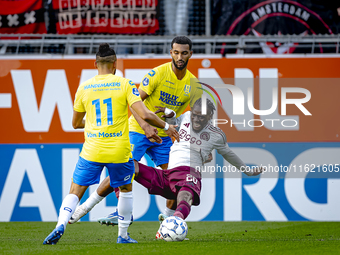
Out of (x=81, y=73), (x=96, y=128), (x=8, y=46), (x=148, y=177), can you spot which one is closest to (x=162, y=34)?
(x=81, y=73)

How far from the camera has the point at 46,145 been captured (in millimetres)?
7934

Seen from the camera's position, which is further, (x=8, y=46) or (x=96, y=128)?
(x=8, y=46)

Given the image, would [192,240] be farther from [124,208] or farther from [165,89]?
[165,89]

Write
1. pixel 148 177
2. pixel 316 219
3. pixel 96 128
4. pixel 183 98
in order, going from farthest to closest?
pixel 316 219 → pixel 183 98 → pixel 148 177 → pixel 96 128

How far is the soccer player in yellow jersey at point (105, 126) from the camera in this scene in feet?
13.5

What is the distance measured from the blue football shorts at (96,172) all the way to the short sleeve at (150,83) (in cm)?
128

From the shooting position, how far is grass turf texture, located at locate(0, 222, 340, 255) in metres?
3.91

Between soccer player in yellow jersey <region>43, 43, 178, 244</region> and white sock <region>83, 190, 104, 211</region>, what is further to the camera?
white sock <region>83, 190, 104, 211</region>

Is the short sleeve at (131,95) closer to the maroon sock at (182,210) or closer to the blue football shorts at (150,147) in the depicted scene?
the maroon sock at (182,210)

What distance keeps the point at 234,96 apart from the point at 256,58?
754 mm

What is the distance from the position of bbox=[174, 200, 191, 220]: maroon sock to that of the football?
0.12 meters

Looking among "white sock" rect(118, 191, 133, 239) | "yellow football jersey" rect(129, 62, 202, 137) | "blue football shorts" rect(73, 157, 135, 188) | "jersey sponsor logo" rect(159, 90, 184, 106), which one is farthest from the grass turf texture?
"jersey sponsor logo" rect(159, 90, 184, 106)

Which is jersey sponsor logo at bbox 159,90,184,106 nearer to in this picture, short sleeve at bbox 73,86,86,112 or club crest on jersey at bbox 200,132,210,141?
club crest on jersey at bbox 200,132,210,141

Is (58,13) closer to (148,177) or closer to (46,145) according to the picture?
(46,145)
